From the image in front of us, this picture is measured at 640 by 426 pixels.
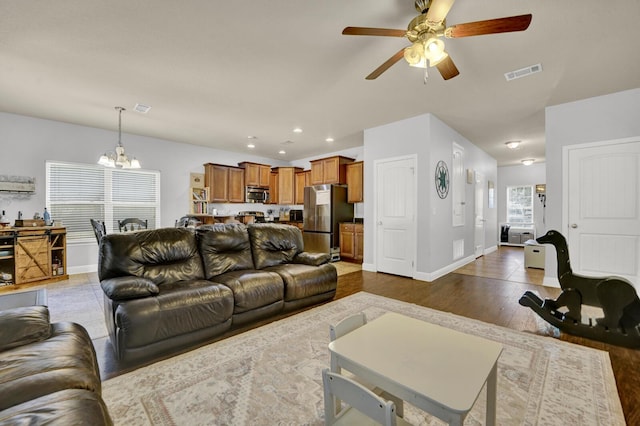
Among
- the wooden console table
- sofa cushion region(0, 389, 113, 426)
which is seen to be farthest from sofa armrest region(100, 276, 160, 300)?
the wooden console table

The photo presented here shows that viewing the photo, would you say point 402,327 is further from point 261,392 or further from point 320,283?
point 320,283

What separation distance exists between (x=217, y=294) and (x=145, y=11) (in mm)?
2415

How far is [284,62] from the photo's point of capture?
2.90m

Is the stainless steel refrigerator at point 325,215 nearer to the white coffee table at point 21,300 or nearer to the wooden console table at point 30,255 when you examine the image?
the wooden console table at point 30,255

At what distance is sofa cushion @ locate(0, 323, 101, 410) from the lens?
1032mm

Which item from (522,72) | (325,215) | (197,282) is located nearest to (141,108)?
(197,282)

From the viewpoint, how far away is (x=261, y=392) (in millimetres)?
1752

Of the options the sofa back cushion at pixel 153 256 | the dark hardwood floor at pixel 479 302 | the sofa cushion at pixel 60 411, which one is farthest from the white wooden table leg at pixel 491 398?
the sofa back cushion at pixel 153 256

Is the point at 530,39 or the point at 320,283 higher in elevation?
the point at 530,39

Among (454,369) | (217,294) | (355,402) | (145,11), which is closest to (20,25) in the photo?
(145,11)

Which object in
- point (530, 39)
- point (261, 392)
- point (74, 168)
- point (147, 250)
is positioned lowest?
point (261, 392)

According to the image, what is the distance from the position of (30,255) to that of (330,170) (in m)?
5.61

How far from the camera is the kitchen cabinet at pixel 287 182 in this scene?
25.5ft

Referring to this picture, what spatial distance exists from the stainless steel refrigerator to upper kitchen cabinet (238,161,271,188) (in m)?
1.47
